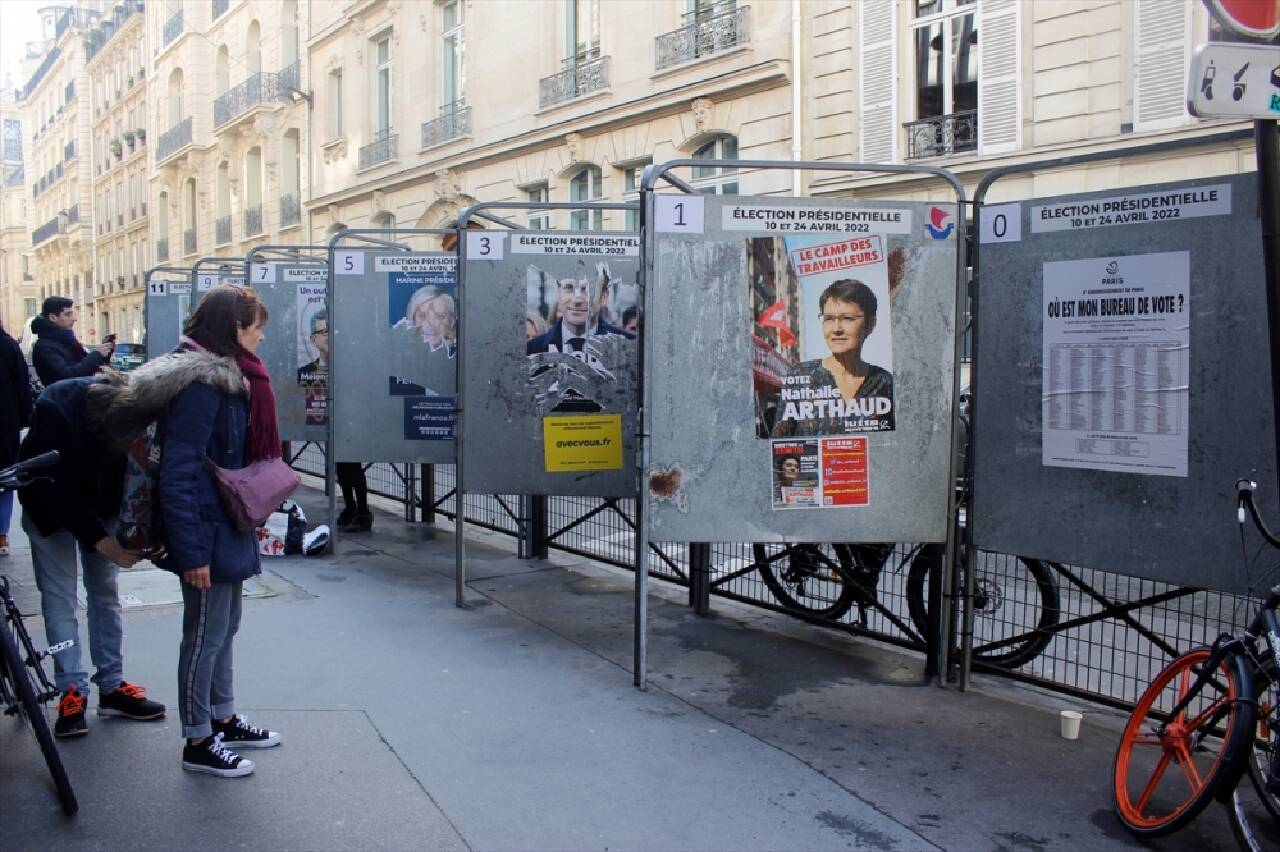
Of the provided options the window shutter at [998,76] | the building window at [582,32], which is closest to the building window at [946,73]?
the window shutter at [998,76]

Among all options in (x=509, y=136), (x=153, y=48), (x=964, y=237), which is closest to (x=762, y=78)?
(x=509, y=136)

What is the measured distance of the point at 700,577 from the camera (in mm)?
6820

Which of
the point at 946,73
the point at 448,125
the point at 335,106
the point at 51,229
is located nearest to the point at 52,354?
the point at 946,73

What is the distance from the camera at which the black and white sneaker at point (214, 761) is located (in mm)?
4180

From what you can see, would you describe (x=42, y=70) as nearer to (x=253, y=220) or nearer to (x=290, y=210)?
(x=253, y=220)

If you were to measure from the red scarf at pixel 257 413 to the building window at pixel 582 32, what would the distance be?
17229 mm

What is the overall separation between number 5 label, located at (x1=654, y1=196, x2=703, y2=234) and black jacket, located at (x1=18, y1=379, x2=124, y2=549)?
8.08ft

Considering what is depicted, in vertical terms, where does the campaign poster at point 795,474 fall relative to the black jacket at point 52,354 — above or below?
below

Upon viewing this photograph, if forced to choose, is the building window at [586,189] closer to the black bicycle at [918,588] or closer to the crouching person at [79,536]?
the black bicycle at [918,588]

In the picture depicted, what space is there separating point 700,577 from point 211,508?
337 centimetres

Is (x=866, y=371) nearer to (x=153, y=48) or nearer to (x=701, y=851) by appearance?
(x=701, y=851)

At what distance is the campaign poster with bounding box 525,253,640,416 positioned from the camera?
6895 mm

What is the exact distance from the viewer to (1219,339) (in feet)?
14.0

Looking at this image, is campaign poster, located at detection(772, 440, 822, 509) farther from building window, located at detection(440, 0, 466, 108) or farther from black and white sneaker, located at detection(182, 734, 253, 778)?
building window, located at detection(440, 0, 466, 108)
